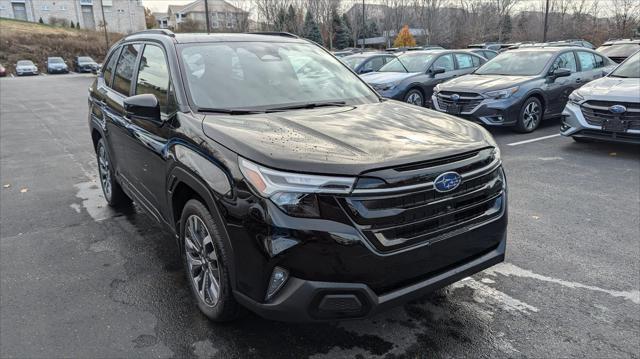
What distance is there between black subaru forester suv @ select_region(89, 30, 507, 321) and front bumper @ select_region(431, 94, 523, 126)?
5.60m

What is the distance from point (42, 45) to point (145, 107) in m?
63.1

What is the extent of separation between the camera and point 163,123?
3.31 metres

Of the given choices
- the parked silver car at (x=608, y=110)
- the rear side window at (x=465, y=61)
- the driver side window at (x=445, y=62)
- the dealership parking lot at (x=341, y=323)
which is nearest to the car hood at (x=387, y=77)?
the driver side window at (x=445, y=62)

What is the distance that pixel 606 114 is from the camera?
23.4ft

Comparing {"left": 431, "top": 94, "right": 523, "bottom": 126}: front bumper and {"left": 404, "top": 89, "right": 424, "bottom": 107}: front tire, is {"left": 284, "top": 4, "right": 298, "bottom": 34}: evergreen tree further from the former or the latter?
{"left": 431, "top": 94, "right": 523, "bottom": 126}: front bumper

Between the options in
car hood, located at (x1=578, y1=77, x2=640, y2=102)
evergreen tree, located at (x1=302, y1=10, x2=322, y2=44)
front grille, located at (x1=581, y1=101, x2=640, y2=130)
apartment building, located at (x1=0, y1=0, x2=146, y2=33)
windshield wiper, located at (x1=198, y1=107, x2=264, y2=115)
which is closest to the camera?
windshield wiper, located at (x1=198, y1=107, x2=264, y2=115)

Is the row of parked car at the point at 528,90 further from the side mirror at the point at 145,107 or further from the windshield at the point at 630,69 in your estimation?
the side mirror at the point at 145,107

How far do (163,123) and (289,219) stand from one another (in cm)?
147

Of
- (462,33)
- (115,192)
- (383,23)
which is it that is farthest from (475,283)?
(383,23)

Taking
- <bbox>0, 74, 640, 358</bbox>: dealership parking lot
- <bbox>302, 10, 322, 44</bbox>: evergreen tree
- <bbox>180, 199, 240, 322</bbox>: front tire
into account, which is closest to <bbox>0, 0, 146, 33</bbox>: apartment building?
<bbox>302, 10, 322, 44</bbox>: evergreen tree

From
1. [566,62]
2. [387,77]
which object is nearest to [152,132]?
[387,77]

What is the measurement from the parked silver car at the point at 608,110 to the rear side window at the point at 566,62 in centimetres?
164

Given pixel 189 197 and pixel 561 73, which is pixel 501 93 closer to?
pixel 561 73

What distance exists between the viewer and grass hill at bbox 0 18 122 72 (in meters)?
52.1
